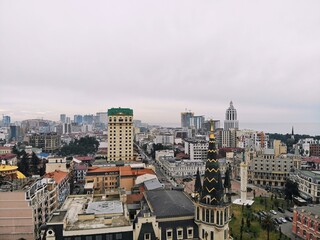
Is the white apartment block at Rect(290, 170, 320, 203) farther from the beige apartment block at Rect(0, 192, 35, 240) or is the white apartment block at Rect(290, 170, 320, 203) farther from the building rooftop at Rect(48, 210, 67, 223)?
the beige apartment block at Rect(0, 192, 35, 240)

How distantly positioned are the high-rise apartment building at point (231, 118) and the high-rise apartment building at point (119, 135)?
119 m

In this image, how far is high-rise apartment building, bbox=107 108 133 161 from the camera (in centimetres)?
7588

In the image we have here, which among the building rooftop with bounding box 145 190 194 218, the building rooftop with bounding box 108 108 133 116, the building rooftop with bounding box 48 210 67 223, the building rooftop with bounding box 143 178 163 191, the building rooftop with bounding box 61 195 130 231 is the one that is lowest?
the building rooftop with bounding box 143 178 163 191

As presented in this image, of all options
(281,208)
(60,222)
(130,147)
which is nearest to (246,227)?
(281,208)

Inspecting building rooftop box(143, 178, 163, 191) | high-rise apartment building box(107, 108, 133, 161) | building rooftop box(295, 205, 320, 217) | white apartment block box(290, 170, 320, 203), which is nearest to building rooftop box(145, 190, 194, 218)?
building rooftop box(143, 178, 163, 191)

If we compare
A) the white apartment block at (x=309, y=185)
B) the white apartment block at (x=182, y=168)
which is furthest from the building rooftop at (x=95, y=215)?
the white apartment block at (x=182, y=168)

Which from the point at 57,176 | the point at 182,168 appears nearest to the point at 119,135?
the point at 182,168

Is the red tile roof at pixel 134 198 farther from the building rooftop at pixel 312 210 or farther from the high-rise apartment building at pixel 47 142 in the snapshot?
the high-rise apartment building at pixel 47 142

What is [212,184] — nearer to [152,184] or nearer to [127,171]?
[152,184]

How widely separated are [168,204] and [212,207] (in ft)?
16.9

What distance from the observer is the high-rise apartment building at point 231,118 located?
18373 centimetres

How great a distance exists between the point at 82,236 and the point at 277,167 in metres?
54.3

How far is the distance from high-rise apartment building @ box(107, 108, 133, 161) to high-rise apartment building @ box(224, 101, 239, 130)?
391ft

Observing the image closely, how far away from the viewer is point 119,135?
7650cm
